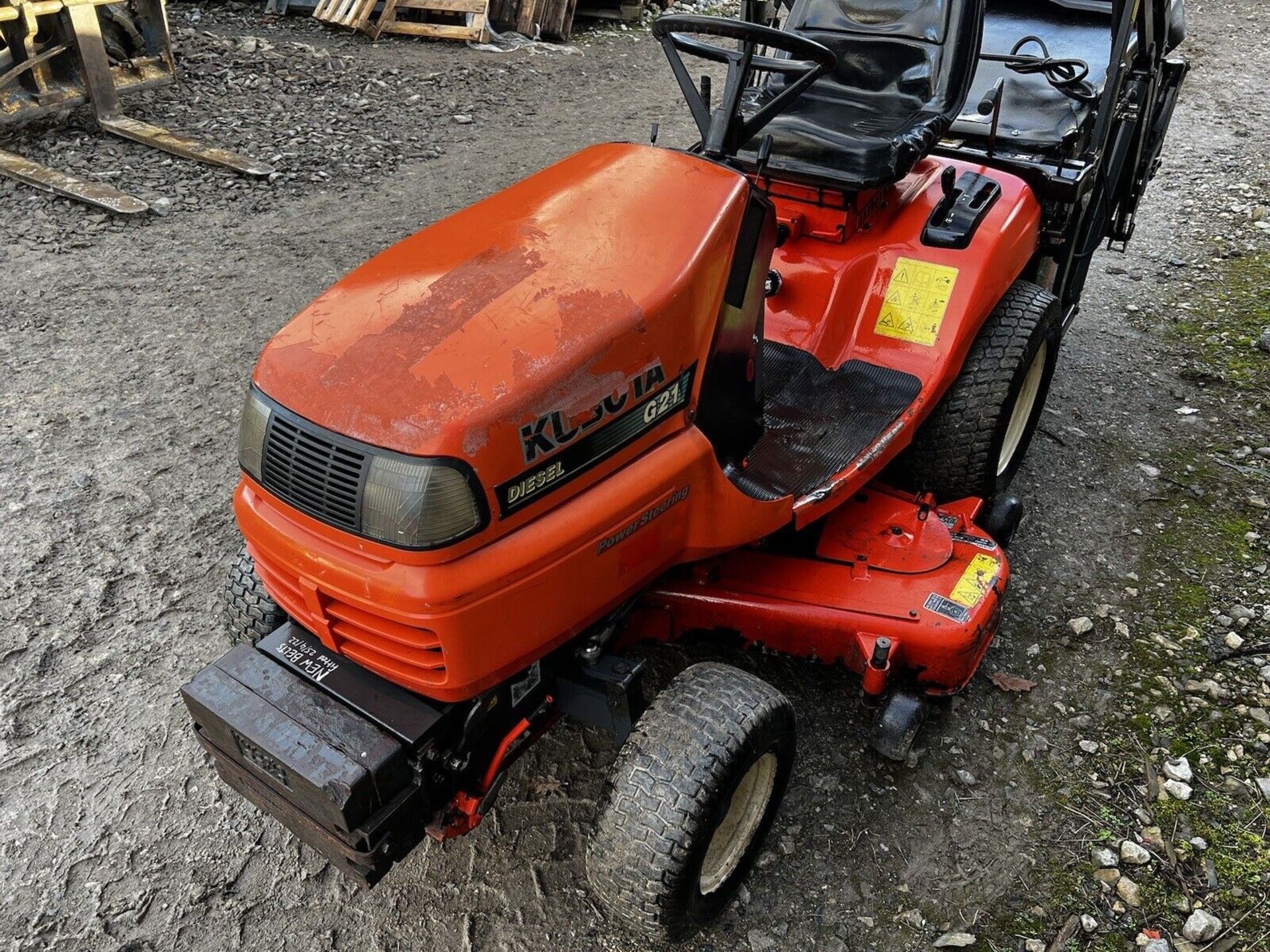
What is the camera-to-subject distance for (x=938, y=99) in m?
3.23

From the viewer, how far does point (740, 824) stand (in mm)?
2352

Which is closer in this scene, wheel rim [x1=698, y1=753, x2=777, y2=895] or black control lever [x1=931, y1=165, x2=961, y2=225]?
wheel rim [x1=698, y1=753, x2=777, y2=895]

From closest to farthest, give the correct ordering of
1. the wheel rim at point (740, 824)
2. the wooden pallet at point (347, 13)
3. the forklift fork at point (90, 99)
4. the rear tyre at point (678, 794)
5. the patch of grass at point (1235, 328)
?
the rear tyre at point (678, 794) → the wheel rim at point (740, 824) → the patch of grass at point (1235, 328) → the forklift fork at point (90, 99) → the wooden pallet at point (347, 13)

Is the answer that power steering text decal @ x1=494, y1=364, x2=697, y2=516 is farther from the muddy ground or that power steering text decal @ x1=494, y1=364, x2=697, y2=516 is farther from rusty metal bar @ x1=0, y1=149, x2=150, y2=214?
rusty metal bar @ x1=0, y1=149, x2=150, y2=214

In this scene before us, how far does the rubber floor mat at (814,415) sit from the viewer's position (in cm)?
258

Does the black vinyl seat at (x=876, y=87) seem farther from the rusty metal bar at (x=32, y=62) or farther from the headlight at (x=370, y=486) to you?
the rusty metal bar at (x=32, y=62)

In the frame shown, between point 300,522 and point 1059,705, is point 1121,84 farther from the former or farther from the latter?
point 300,522

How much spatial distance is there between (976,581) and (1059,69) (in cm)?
217

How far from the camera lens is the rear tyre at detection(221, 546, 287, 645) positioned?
8.03ft

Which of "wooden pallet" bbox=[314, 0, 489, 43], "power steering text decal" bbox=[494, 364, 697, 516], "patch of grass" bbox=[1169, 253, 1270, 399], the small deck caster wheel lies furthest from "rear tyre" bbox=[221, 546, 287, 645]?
"wooden pallet" bbox=[314, 0, 489, 43]

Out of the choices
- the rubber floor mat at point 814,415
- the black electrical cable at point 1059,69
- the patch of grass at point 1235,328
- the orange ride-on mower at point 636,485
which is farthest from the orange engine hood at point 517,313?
the patch of grass at point 1235,328

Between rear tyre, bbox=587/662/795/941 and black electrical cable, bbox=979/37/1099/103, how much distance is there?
8.50ft

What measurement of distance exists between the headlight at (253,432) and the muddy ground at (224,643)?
1.04 meters

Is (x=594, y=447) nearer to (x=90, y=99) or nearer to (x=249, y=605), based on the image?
(x=249, y=605)
